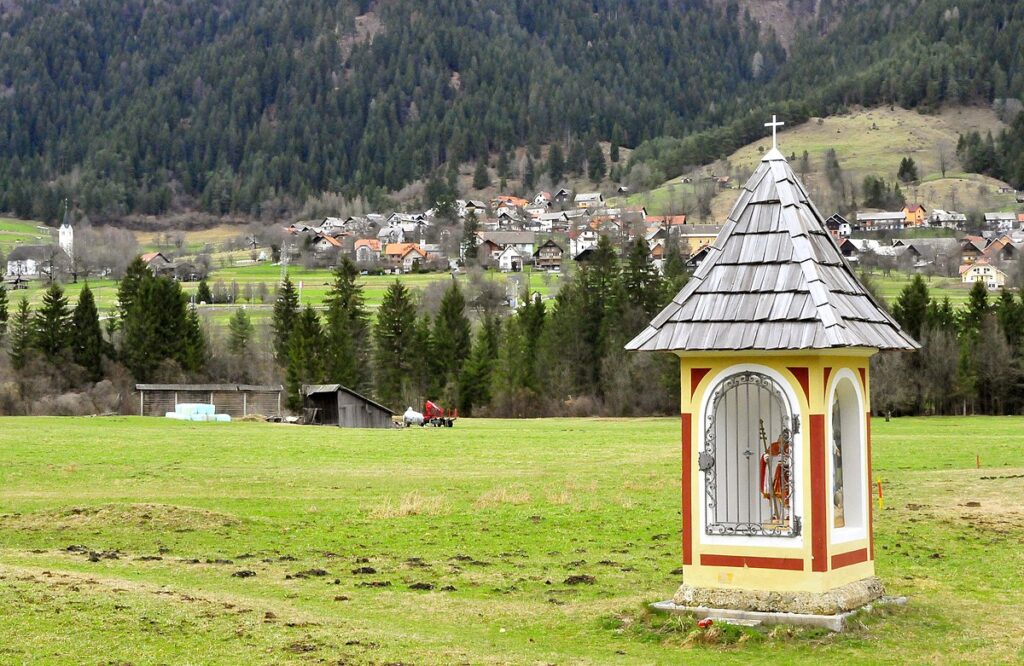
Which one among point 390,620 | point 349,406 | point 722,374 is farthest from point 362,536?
point 349,406

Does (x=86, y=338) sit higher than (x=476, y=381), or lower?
higher

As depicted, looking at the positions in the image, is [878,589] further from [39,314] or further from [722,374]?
[39,314]

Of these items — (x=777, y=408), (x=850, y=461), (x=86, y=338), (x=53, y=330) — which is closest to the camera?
(x=850, y=461)

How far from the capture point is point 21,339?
90188 mm

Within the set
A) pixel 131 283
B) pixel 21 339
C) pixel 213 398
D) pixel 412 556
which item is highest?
pixel 131 283

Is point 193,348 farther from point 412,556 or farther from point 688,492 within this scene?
point 688,492

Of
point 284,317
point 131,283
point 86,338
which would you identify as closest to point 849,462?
point 86,338

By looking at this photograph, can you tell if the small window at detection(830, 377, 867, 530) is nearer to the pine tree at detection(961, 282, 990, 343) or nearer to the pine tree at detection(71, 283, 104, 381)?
the pine tree at detection(71, 283, 104, 381)

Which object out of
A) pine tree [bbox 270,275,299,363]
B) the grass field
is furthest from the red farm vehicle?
pine tree [bbox 270,275,299,363]

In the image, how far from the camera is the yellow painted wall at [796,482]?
1872 centimetres

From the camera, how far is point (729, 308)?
19.4 meters

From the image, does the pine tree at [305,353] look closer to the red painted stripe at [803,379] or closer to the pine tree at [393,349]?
the pine tree at [393,349]

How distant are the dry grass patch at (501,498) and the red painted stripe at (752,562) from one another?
1412 cm

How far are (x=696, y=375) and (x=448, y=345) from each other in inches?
3340
